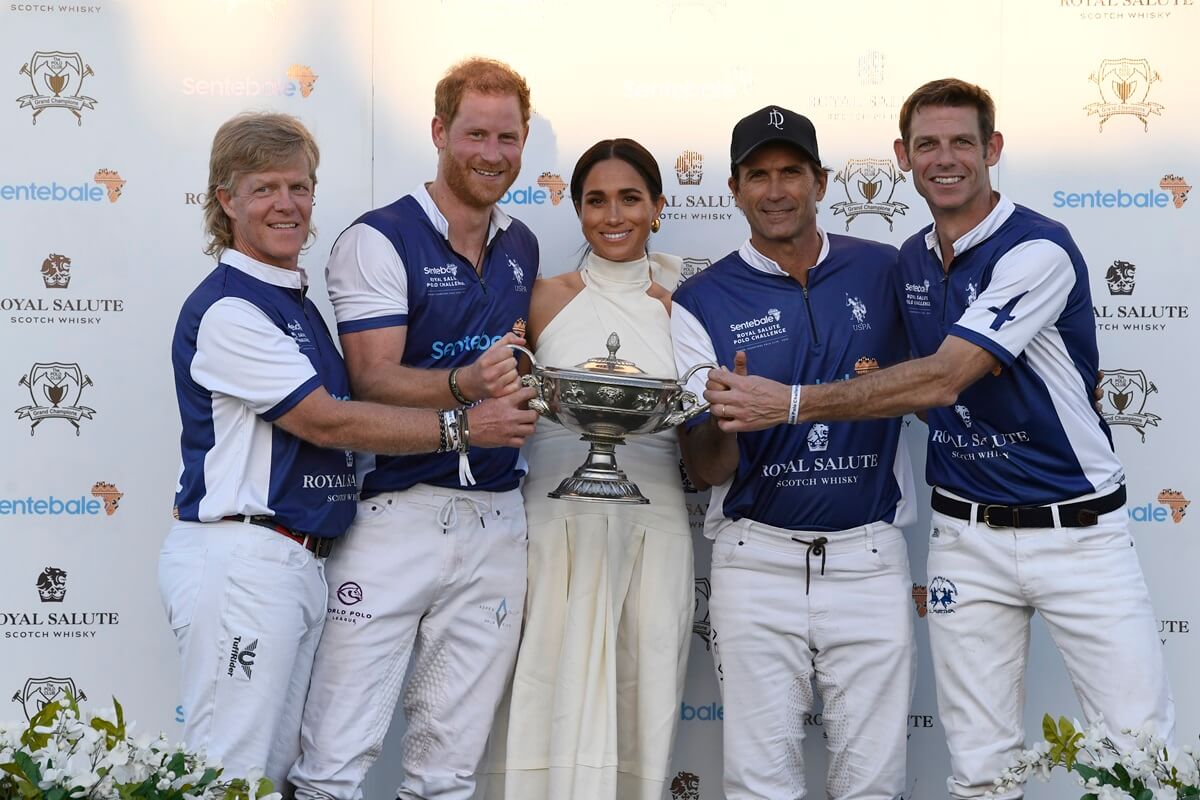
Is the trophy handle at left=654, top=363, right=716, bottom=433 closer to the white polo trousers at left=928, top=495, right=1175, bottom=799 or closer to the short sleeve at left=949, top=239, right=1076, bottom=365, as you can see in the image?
the short sleeve at left=949, top=239, right=1076, bottom=365

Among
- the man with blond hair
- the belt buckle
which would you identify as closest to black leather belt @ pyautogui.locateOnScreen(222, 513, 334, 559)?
the man with blond hair

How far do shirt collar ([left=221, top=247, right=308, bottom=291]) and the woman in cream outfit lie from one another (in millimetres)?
886

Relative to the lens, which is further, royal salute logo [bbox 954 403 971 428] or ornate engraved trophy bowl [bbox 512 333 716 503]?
royal salute logo [bbox 954 403 971 428]

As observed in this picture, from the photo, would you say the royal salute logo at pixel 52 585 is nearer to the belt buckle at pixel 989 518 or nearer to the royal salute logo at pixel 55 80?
the royal salute logo at pixel 55 80

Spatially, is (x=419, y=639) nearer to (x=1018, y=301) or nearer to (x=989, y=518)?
(x=989, y=518)

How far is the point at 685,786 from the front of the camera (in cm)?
469

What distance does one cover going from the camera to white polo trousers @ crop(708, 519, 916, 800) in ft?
12.6

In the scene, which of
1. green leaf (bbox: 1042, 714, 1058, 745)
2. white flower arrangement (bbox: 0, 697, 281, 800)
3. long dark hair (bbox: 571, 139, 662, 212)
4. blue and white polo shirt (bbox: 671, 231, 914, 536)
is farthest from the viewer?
long dark hair (bbox: 571, 139, 662, 212)

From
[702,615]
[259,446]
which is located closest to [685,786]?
[702,615]

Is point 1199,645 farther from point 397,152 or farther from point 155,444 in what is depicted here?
point 155,444

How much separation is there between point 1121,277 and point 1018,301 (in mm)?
1281

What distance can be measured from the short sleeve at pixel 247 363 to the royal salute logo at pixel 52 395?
144 centimetres

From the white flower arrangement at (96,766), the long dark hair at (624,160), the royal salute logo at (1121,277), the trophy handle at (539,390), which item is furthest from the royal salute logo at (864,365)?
the white flower arrangement at (96,766)

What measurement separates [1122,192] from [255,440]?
326 cm
